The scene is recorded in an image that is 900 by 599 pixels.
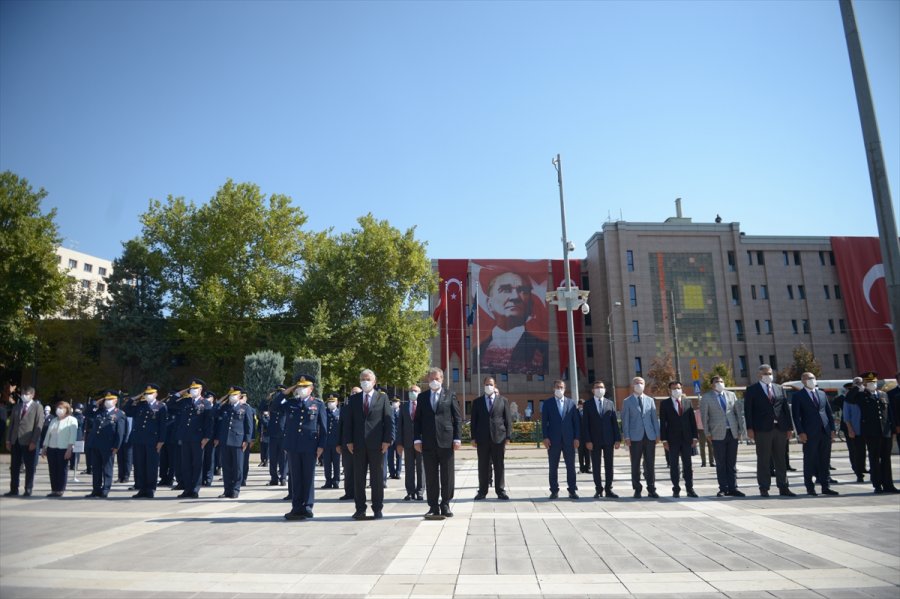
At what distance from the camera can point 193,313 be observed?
1518 inches

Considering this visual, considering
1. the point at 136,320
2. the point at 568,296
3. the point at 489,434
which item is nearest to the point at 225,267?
the point at 136,320

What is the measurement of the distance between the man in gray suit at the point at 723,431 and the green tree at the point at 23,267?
125 ft

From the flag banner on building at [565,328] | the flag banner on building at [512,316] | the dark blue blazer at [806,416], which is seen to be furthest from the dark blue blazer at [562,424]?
the flag banner on building at [565,328]

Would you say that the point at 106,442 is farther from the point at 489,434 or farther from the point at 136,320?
the point at 136,320

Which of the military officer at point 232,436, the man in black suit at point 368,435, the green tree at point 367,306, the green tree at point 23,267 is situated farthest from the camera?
the green tree at point 367,306

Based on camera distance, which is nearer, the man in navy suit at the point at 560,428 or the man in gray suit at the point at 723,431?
the man in gray suit at the point at 723,431

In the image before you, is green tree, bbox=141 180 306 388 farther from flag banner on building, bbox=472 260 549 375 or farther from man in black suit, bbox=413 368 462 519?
man in black suit, bbox=413 368 462 519

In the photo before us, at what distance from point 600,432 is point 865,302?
207ft

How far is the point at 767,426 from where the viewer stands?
10875mm

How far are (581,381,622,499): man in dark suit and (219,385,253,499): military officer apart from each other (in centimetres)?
730

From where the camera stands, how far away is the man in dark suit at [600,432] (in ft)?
36.5

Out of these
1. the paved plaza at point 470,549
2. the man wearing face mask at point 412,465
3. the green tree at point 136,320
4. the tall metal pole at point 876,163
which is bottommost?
the paved plaza at point 470,549

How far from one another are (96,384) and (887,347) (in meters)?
71.1

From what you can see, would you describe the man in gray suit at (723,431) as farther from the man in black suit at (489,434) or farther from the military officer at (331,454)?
the military officer at (331,454)
